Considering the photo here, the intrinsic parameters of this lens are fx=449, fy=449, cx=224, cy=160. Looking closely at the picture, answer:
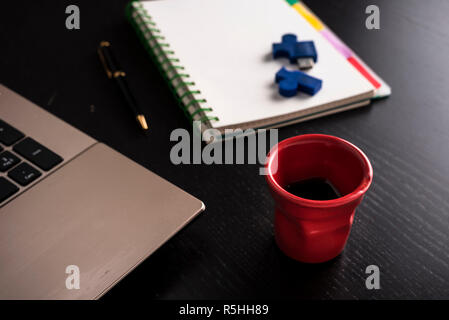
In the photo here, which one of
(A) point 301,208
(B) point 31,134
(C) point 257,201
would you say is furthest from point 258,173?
(B) point 31,134

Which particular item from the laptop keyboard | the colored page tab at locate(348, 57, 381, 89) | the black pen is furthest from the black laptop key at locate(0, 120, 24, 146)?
the colored page tab at locate(348, 57, 381, 89)

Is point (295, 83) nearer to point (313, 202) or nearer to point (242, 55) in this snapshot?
point (242, 55)

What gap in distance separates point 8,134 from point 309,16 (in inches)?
20.1

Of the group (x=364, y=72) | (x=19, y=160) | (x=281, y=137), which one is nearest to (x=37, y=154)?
(x=19, y=160)

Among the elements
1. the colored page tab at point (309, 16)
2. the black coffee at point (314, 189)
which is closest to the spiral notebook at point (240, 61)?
the colored page tab at point (309, 16)

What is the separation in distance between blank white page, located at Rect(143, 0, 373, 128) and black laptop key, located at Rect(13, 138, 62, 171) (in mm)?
201

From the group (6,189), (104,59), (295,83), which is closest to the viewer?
(6,189)

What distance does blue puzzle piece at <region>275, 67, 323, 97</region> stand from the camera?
599 millimetres

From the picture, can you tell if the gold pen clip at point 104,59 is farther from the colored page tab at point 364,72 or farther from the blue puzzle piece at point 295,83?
the colored page tab at point 364,72

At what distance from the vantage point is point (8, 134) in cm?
55

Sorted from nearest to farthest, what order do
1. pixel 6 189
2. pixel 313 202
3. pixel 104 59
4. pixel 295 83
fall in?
pixel 313 202, pixel 6 189, pixel 295 83, pixel 104 59

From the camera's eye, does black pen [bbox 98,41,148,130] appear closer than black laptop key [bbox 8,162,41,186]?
No

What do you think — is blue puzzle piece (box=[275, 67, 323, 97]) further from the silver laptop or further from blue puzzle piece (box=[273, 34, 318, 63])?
the silver laptop

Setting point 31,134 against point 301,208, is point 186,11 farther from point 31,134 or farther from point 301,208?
point 301,208
